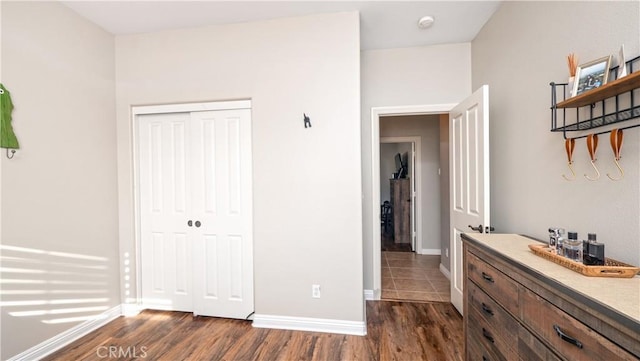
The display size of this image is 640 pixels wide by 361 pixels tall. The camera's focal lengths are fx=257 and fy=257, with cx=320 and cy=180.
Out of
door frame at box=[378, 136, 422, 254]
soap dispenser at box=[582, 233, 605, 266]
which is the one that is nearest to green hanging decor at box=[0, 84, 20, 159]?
soap dispenser at box=[582, 233, 605, 266]

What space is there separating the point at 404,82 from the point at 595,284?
246 cm

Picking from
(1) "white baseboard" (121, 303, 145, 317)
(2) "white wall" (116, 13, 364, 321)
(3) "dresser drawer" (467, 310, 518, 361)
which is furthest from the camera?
(1) "white baseboard" (121, 303, 145, 317)

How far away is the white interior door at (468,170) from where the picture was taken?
1.98m

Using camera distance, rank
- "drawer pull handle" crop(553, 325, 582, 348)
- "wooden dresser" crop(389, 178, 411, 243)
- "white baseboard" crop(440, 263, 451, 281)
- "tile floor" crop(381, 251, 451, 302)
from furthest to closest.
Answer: "wooden dresser" crop(389, 178, 411, 243) < "white baseboard" crop(440, 263, 451, 281) < "tile floor" crop(381, 251, 451, 302) < "drawer pull handle" crop(553, 325, 582, 348)

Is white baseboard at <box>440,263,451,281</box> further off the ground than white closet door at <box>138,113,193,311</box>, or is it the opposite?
white closet door at <box>138,113,193,311</box>

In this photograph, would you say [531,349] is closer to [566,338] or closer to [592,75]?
[566,338]

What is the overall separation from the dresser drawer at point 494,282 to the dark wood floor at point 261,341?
0.86 metres

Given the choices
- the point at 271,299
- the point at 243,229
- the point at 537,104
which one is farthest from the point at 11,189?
the point at 537,104

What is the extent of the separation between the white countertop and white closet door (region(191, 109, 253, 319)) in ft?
6.81

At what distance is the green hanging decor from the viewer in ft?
5.79

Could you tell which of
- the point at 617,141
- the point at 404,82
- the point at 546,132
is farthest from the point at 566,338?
the point at 404,82

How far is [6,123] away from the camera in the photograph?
1.80 metres

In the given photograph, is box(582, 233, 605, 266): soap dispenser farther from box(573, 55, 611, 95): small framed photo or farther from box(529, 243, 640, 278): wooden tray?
box(573, 55, 611, 95): small framed photo

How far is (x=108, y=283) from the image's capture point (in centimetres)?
251
